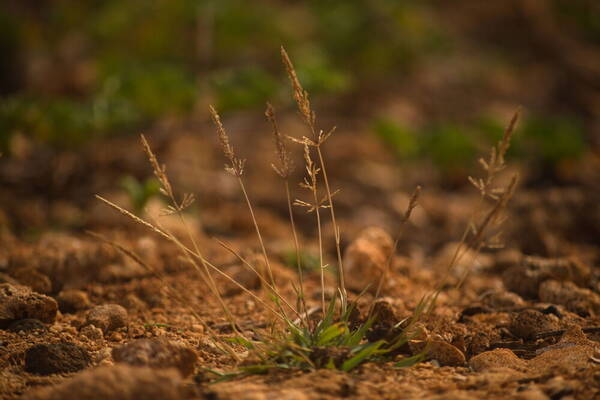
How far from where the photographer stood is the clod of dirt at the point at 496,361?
5.53ft

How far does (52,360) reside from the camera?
1647 mm

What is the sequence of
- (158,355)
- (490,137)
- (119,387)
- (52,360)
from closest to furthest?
1. (119,387)
2. (158,355)
3. (52,360)
4. (490,137)

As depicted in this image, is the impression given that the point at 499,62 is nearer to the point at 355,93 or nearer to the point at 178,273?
the point at 355,93

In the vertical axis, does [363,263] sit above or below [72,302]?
above

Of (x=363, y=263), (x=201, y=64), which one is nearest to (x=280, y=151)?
(x=363, y=263)

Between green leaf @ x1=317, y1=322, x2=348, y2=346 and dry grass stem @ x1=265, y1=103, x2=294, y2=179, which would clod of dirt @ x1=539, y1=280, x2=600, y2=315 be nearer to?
green leaf @ x1=317, y1=322, x2=348, y2=346

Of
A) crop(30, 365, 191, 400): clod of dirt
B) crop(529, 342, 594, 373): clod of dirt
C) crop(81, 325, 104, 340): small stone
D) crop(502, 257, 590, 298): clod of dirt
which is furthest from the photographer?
crop(502, 257, 590, 298): clod of dirt

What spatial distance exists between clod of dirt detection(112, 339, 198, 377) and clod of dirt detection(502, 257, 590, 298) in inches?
62.3

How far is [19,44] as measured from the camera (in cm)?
564

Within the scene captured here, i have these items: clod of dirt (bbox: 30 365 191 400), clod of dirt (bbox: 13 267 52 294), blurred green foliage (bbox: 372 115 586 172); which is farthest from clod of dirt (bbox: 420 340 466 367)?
blurred green foliage (bbox: 372 115 586 172)

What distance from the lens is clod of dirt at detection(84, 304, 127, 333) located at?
195cm

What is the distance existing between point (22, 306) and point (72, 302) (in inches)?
11.9

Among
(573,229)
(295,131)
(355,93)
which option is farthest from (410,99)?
(573,229)

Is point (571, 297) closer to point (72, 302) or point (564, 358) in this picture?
point (564, 358)
